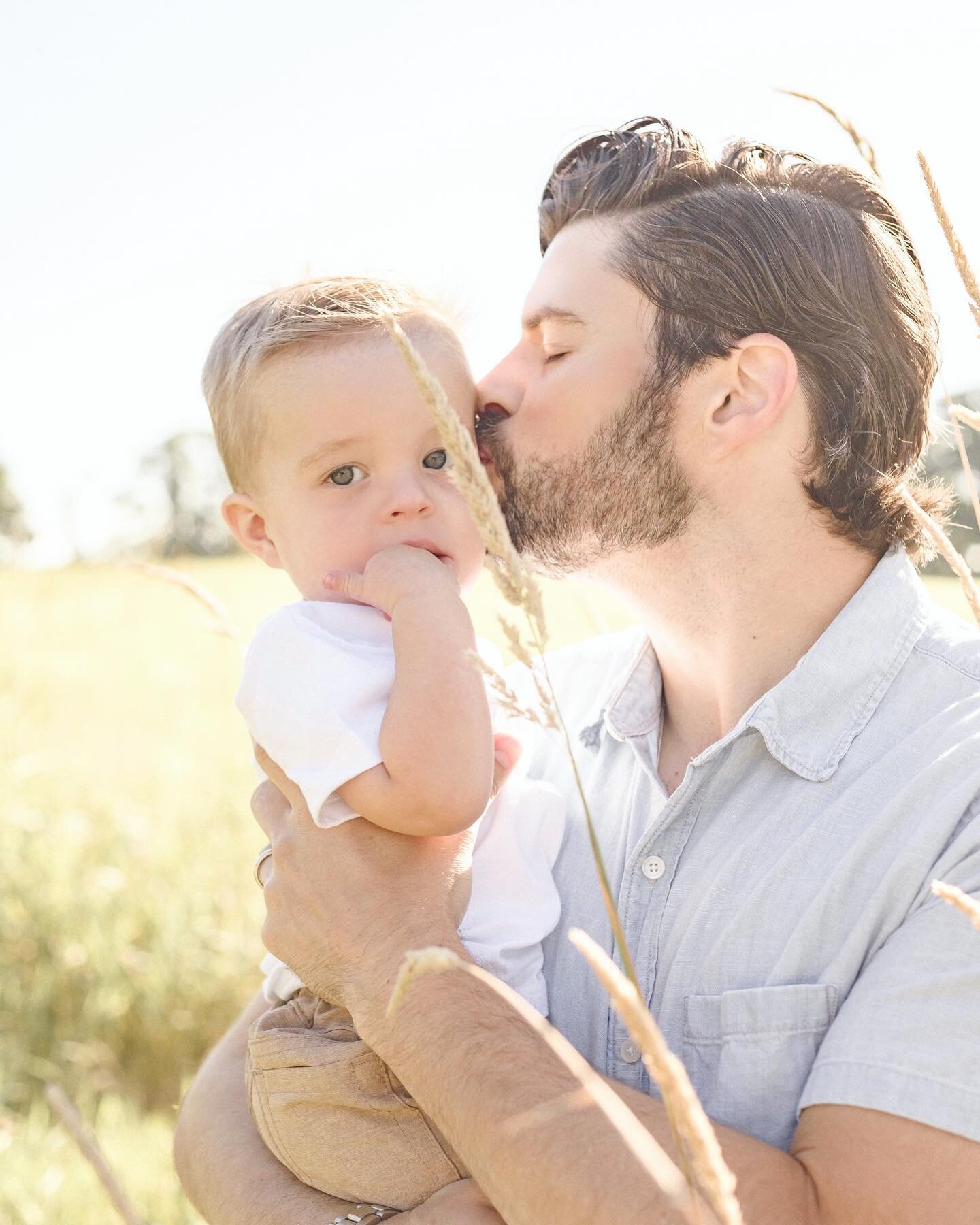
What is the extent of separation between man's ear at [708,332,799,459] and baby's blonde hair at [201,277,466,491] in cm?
58

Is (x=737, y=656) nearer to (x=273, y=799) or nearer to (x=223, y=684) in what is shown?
(x=273, y=799)

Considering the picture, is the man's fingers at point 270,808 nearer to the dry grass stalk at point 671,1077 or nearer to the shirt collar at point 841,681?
the shirt collar at point 841,681

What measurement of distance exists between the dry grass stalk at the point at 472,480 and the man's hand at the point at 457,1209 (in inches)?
41.9

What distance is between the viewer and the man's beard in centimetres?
242

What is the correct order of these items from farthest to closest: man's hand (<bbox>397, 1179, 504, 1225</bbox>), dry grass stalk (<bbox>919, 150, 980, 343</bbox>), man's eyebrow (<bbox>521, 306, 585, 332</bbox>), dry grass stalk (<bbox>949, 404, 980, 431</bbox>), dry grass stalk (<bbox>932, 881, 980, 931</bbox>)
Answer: man's eyebrow (<bbox>521, 306, 585, 332</bbox>) < man's hand (<bbox>397, 1179, 504, 1225</bbox>) < dry grass stalk (<bbox>949, 404, 980, 431</bbox>) < dry grass stalk (<bbox>919, 150, 980, 343</bbox>) < dry grass stalk (<bbox>932, 881, 980, 931</bbox>)

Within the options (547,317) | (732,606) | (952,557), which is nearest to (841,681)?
(732,606)

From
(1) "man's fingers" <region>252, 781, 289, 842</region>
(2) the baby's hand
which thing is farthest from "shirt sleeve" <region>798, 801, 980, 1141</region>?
(1) "man's fingers" <region>252, 781, 289, 842</region>

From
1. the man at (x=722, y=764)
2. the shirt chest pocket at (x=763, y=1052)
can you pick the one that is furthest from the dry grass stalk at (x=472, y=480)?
the shirt chest pocket at (x=763, y=1052)

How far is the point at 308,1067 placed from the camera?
6.43ft

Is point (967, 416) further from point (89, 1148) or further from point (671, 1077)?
point (89, 1148)

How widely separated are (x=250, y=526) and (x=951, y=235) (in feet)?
5.05

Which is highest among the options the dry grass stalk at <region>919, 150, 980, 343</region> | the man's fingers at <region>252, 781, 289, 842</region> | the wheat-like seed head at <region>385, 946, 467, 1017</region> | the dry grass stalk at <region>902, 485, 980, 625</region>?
the dry grass stalk at <region>919, 150, 980, 343</region>

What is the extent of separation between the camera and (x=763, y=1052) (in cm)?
178

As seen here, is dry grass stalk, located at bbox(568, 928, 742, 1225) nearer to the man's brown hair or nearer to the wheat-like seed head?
the wheat-like seed head
